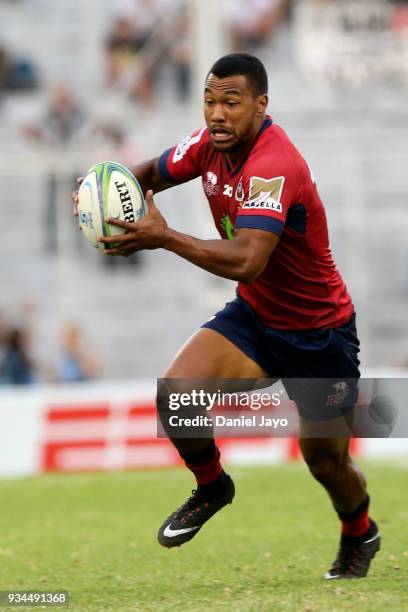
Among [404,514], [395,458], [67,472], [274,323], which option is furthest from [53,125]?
[274,323]

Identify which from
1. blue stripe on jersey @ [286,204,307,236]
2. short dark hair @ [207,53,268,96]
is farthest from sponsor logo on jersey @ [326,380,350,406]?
short dark hair @ [207,53,268,96]

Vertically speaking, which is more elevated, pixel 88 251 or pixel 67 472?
pixel 88 251

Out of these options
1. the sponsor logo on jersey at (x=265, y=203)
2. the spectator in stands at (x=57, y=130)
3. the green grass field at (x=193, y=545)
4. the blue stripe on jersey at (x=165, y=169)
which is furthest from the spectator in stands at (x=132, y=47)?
the sponsor logo on jersey at (x=265, y=203)

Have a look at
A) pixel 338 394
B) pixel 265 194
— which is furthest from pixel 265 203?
pixel 338 394

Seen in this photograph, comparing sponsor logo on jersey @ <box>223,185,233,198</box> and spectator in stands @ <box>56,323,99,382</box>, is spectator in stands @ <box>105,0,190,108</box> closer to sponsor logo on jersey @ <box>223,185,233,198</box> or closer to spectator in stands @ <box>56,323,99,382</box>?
spectator in stands @ <box>56,323,99,382</box>

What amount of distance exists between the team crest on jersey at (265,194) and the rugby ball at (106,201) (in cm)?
54

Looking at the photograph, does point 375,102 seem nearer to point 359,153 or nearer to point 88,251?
point 359,153

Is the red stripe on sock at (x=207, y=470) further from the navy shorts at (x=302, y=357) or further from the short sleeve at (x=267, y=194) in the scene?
A: the short sleeve at (x=267, y=194)

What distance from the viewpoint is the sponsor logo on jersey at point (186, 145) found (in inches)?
285

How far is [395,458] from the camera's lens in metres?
14.9

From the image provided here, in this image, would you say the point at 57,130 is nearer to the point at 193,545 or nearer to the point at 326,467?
the point at 193,545

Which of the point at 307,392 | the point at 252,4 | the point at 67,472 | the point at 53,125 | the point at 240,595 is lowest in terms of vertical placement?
the point at 67,472

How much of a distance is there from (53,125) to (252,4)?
4.93 metres

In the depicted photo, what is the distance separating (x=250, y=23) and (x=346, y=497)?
15.4m
